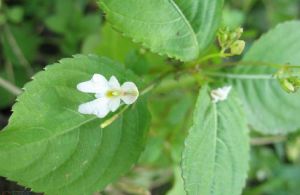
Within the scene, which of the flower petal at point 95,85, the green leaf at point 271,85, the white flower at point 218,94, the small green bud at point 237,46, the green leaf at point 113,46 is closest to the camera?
the flower petal at point 95,85

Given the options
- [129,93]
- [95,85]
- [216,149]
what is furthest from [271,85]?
[95,85]

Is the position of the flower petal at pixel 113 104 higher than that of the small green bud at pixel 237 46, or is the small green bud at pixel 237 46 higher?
the small green bud at pixel 237 46

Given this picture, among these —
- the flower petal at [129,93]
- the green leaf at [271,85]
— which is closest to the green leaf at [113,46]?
the green leaf at [271,85]

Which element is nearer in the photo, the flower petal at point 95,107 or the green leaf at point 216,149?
the flower petal at point 95,107

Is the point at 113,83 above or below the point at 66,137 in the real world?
above

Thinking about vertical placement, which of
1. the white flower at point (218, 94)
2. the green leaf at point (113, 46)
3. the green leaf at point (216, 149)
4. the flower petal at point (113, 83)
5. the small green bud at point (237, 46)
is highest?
the green leaf at point (113, 46)

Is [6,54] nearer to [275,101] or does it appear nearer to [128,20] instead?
[128,20]

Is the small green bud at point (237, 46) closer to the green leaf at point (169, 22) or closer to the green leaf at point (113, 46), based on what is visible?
the green leaf at point (169, 22)

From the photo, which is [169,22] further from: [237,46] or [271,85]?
[271,85]
